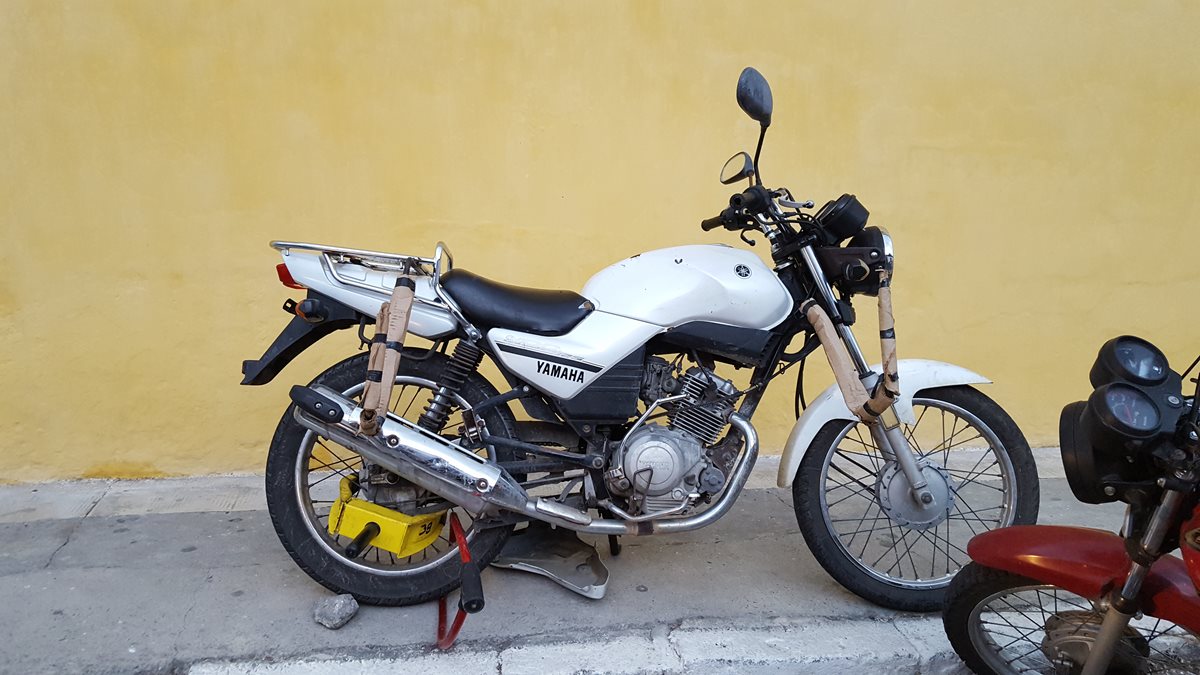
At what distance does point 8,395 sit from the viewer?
3363mm

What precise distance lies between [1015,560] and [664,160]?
2243mm

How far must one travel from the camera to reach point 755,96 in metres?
2.20

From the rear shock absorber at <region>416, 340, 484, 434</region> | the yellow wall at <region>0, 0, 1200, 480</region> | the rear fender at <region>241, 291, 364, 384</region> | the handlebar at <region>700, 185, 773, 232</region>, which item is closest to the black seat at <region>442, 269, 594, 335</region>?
the rear shock absorber at <region>416, 340, 484, 434</region>

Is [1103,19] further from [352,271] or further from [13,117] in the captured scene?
[13,117]

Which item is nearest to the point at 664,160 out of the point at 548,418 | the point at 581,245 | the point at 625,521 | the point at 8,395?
the point at 581,245

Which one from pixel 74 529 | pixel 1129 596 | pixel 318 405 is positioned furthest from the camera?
pixel 74 529

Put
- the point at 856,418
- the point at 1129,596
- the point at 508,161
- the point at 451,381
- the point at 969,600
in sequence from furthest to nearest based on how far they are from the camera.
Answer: the point at 508,161
the point at 856,418
the point at 451,381
the point at 969,600
the point at 1129,596

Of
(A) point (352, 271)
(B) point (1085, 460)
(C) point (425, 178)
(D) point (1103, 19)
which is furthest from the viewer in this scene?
(D) point (1103, 19)

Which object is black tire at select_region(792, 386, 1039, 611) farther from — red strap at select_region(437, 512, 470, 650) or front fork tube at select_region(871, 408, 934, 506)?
red strap at select_region(437, 512, 470, 650)

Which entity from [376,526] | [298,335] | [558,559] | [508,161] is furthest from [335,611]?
[508,161]

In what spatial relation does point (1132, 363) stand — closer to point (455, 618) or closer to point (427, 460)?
point (427, 460)

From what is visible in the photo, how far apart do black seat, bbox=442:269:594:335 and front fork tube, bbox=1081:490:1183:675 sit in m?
1.53

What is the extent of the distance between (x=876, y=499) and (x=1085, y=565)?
30.6 inches

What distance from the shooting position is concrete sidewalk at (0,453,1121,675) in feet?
7.69
